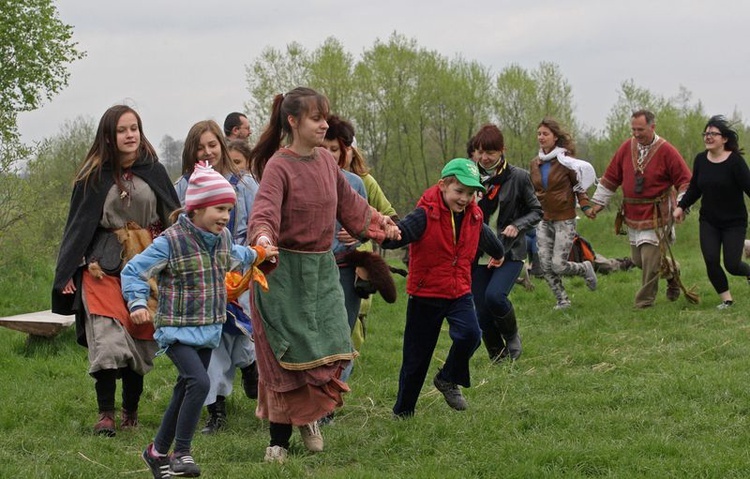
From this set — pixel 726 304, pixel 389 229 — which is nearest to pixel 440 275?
pixel 389 229

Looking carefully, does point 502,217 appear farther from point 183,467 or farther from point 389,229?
point 183,467

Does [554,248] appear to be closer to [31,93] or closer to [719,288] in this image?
[719,288]

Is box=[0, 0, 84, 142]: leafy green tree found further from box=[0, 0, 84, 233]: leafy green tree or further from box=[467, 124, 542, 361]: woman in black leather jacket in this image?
box=[467, 124, 542, 361]: woman in black leather jacket

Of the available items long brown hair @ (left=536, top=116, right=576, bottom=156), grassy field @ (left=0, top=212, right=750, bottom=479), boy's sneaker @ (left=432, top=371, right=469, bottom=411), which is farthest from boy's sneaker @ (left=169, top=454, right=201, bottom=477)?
long brown hair @ (left=536, top=116, right=576, bottom=156)

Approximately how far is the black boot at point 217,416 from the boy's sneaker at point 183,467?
1879mm

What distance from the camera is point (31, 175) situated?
1509cm

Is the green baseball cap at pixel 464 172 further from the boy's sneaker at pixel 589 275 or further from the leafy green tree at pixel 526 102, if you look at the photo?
the leafy green tree at pixel 526 102

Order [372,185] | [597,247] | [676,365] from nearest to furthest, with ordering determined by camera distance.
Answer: [372,185], [676,365], [597,247]

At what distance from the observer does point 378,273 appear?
6812 millimetres

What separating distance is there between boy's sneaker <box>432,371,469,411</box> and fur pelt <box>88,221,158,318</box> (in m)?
2.06

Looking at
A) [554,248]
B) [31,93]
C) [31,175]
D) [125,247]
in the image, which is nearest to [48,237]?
[31,175]

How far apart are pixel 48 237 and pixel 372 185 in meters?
9.92

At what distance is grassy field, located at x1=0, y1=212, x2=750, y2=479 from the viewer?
18.1 ft

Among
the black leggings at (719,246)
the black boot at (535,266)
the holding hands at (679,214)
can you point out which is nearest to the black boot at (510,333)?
the holding hands at (679,214)
